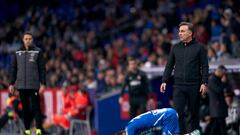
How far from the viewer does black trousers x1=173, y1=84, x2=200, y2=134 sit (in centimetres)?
1195

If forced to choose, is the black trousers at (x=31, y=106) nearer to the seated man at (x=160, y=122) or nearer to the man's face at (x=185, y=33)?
the seated man at (x=160, y=122)

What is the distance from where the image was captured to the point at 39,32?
26.9 meters

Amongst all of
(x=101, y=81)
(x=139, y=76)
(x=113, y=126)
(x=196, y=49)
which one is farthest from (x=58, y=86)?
(x=196, y=49)

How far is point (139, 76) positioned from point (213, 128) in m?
2.16

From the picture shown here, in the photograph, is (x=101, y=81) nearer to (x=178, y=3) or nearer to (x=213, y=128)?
→ (x=178, y=3)

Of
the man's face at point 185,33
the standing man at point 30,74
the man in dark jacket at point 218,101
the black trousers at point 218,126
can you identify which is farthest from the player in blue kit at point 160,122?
the black trousers at point 218,126

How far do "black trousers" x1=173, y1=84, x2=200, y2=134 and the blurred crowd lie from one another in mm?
4219

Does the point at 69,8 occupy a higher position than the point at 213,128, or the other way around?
the point at 69,8

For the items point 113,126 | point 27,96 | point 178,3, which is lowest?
point 113,126

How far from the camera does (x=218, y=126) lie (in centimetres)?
1494

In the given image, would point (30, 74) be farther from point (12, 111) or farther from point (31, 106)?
point (12, 111)

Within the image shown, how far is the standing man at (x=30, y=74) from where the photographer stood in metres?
13.3

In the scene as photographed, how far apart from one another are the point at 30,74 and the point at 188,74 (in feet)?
10.4

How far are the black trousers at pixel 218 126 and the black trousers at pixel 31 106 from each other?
3.84 m
